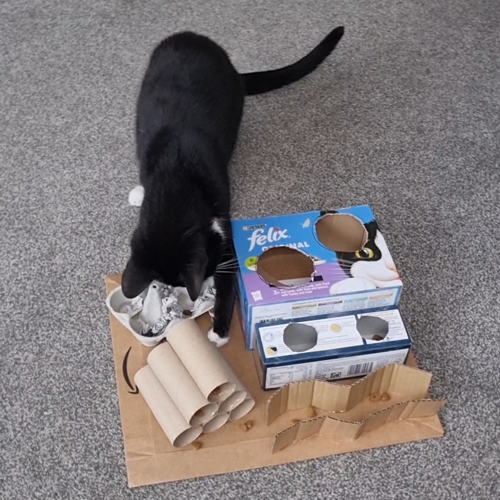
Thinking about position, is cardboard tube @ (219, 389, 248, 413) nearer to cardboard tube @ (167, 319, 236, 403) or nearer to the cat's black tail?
cardboard tube @ (167, 319, 236, 403)

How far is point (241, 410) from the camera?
1068 millimetres

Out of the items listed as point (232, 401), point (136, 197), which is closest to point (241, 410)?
point (232, 401)

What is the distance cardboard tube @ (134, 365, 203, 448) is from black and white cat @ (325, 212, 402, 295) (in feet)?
1.01

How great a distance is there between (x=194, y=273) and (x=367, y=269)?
0.94 ft

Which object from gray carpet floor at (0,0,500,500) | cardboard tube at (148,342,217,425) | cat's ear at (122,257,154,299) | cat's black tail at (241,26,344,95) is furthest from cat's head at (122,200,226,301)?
cat's black tail at (241,26,344,95)

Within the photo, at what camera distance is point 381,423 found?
1058 millimetres

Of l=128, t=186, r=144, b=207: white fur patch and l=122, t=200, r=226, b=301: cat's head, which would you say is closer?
l=122, t=200, r=226, b=301: cat's head

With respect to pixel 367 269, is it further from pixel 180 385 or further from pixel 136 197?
pixel 136 197

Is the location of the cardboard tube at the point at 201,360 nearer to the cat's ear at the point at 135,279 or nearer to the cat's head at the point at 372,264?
the cat's ear at the point at 135,279

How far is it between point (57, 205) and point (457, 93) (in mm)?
1026

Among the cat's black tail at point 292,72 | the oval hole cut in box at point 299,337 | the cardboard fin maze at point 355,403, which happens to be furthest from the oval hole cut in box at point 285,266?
the cat's black tail at point 292,72

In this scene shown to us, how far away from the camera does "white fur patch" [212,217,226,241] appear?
1.13 metres

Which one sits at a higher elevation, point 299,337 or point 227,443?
point 299,337

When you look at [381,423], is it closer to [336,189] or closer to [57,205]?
[336,189]
